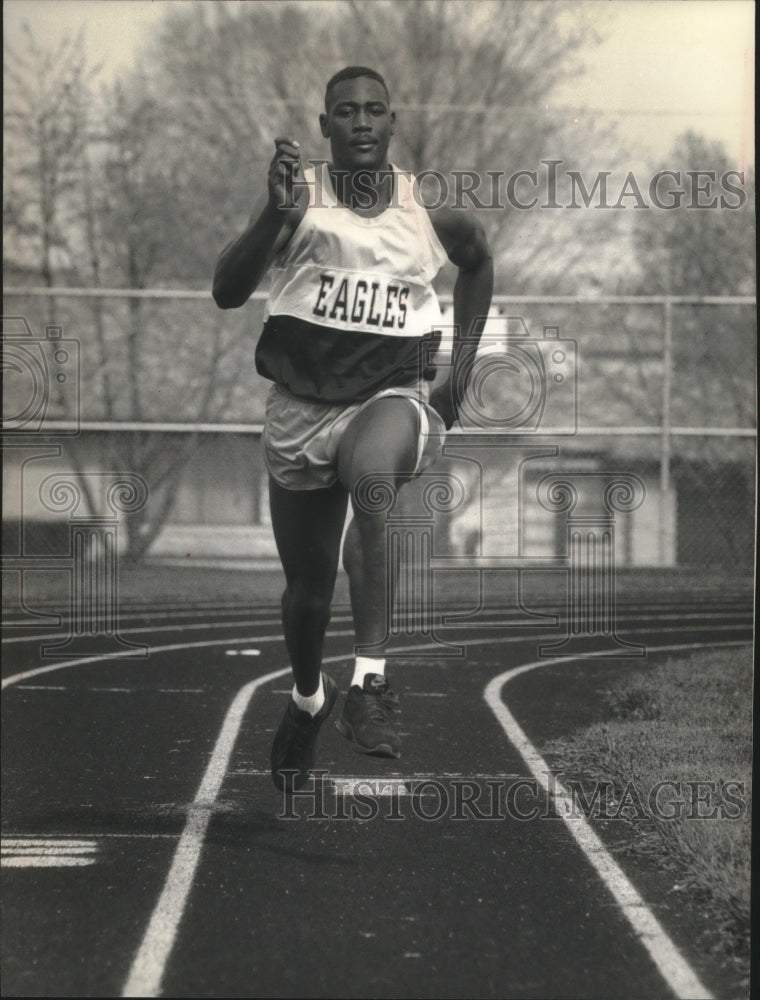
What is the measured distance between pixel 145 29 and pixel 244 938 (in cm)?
252

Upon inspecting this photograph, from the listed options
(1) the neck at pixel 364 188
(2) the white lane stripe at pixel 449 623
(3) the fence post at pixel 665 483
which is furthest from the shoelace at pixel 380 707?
(3) the fence post at pixel 665 483

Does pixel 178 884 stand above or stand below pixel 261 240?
below

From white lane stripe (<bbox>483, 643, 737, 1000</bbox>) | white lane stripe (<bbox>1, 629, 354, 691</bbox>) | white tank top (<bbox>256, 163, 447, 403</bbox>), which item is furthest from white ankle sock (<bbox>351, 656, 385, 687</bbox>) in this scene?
white lane stripe (<bbox>1, 629, 354, 691</bbox>)

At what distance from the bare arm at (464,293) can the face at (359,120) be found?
298mm

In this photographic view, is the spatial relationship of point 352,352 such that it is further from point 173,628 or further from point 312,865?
point 173,628

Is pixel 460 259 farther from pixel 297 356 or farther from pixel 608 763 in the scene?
pixel 608 763

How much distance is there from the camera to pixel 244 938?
9.34 feet

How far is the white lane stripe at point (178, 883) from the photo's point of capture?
2668mm

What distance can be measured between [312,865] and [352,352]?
1278 mm

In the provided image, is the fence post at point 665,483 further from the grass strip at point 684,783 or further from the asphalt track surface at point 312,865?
the asphalt track surface at point 312,865

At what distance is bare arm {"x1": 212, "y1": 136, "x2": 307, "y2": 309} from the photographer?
8.84 feet

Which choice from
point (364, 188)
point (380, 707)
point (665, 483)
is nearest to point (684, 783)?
point (380, 707)

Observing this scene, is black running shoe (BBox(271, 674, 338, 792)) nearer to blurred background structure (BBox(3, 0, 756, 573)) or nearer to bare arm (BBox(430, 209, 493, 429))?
bare arm (BBox(430, 209, 493, 429))

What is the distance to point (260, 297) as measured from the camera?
7512mm
